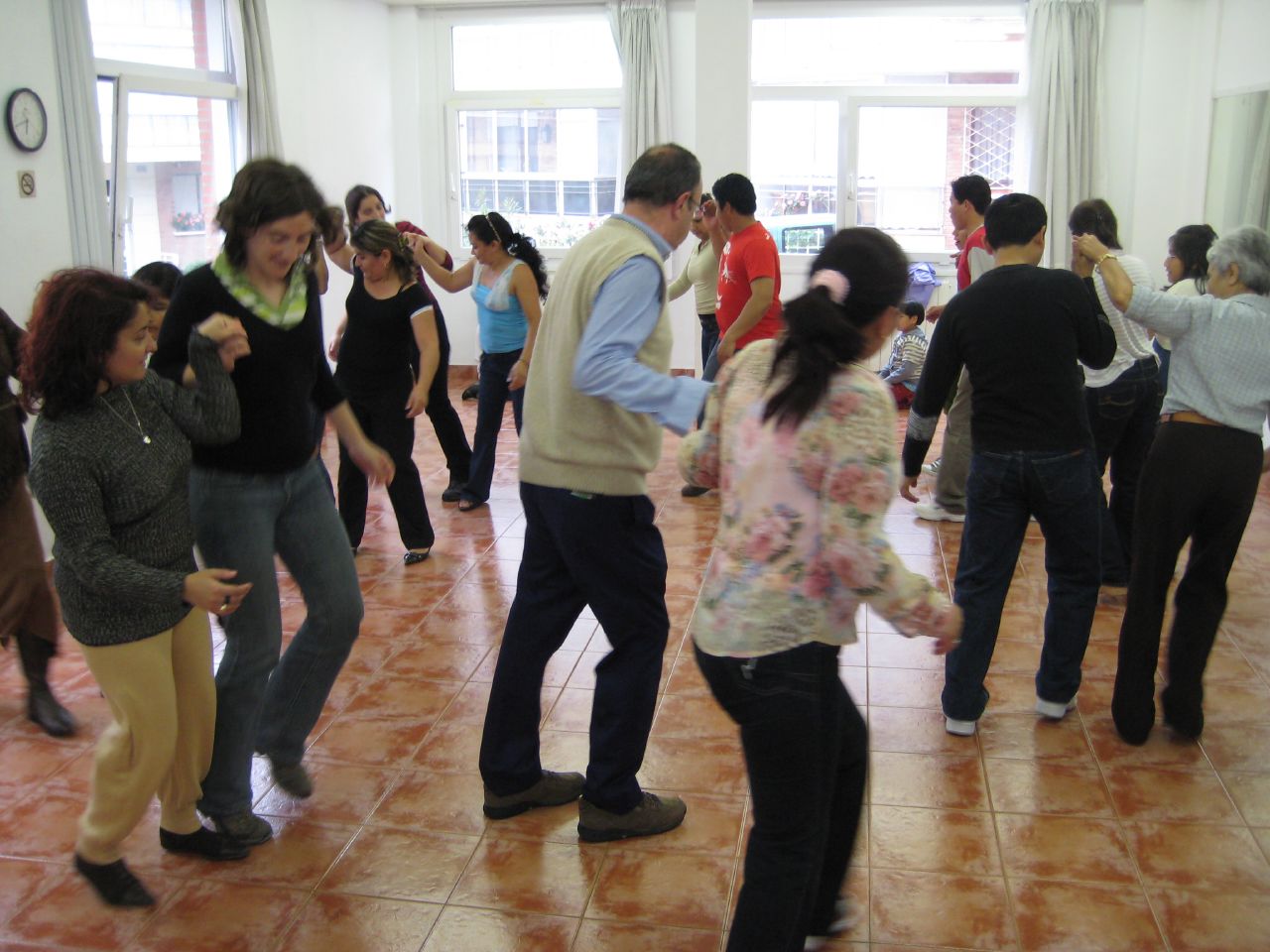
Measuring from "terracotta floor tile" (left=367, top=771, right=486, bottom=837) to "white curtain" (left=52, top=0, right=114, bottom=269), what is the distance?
131 inches

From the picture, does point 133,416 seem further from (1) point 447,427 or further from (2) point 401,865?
(1) point 447,427

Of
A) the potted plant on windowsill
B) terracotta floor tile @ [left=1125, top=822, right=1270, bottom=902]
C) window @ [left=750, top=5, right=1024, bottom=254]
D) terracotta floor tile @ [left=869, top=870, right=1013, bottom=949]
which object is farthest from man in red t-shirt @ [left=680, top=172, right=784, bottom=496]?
window @ [left=750, top=5, right=1024, bottom=254]

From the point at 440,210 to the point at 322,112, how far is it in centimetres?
164

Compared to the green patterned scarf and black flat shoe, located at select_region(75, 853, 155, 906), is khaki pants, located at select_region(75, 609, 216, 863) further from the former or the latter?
the green patterned scarf

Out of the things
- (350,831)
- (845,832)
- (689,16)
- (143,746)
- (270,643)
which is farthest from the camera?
(689,16)

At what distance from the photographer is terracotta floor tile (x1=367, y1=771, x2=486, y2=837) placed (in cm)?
284

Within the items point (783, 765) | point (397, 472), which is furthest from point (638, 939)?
point (397, 472)

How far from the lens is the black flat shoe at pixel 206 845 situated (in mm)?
2674

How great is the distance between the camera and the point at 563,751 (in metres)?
3.22

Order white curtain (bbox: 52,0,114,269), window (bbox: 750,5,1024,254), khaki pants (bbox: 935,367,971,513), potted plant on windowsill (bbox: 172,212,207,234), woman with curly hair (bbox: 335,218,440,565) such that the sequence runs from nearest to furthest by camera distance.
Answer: woman with curly hair (bbox: 335,218,440,565) < white curtain (bbox: 52,0,114,269) < khaki pants (bbox: 935,367,971,513) < potted plant on windowsill (bbox: 172,212,207,234) < window (bbox: 750,5,1024,254)

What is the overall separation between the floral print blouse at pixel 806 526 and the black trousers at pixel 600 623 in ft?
1.85

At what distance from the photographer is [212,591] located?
2260mm

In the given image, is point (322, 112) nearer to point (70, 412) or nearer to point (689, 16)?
point (689, 16)

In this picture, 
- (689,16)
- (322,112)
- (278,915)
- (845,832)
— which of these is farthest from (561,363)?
(689,16)
